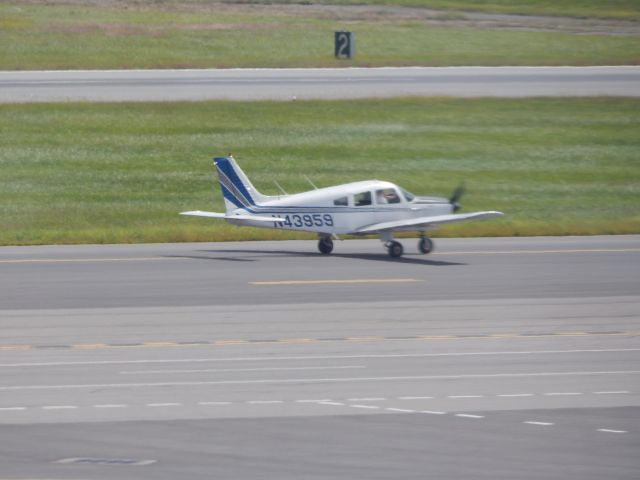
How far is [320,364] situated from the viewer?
22141 mm

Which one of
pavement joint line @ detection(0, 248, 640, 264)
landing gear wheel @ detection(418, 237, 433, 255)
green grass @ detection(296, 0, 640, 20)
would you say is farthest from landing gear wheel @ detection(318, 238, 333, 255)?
green grass @ detection(296, 0, 640, 20)

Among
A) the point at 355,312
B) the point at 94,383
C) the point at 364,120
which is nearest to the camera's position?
the point at 94,383

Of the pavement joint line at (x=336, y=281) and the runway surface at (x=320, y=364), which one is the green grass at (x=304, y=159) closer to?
the runway surface at (x=320, y=364)

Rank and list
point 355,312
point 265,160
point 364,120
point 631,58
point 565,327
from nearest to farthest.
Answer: point 565,327 → point 355,312 → point 265,160 → point 364,120 → point 631,58

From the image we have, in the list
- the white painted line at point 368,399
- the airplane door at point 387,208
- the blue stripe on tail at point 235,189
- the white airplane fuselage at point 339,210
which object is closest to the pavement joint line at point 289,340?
the white painted line at point 368,399

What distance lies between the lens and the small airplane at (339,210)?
33.8 metres

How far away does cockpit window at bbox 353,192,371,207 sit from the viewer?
34438 mm

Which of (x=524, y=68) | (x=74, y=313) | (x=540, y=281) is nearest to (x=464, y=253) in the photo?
(x=540, y=281)

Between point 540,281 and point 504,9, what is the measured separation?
7107cm

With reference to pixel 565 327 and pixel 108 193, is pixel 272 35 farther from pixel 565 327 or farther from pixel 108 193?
pixel 565 327

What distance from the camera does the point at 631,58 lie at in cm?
6925

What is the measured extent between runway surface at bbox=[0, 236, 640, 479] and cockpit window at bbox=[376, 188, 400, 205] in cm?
163

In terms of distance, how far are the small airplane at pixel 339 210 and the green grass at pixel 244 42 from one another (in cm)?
3124

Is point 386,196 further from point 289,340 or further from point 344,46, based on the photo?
point 344,46
